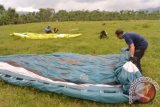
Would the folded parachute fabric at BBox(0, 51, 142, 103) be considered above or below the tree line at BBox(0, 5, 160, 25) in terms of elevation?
above

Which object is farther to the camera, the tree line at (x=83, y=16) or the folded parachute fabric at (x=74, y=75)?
the tree line at (x=83, y=16)

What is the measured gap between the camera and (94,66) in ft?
31.9

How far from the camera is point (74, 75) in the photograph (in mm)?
8461

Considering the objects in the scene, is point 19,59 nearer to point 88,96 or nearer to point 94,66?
Answer: point 94,66

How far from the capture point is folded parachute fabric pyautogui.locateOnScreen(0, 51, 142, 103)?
719 centimetres

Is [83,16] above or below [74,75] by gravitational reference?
below

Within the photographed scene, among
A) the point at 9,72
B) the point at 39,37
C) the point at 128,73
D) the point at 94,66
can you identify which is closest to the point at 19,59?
the point at 9,72

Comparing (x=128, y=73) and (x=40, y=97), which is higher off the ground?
(x=128, y=73)

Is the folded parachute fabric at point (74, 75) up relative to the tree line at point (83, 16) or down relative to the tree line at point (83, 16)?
up

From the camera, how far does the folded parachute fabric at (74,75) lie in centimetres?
719

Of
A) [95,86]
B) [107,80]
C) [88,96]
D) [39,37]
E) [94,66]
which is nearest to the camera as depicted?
[88,96]

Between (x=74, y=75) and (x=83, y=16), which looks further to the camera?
(x=83, y=16)

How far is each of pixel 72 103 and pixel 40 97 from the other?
2.82ft

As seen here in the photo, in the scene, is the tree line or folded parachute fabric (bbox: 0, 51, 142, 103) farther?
the tree line
